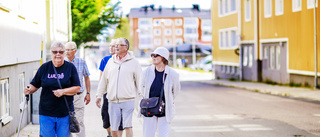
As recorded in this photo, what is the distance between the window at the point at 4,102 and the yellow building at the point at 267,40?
17633 mm

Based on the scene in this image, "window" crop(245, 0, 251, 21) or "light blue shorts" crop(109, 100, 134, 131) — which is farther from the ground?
"window" crop(245, 0, 251, 21)

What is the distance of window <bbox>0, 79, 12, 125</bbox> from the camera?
9662 mm

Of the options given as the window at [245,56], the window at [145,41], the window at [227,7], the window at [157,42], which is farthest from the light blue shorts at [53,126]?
the window at [145,41]

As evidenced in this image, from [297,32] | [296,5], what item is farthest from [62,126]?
[296,5]

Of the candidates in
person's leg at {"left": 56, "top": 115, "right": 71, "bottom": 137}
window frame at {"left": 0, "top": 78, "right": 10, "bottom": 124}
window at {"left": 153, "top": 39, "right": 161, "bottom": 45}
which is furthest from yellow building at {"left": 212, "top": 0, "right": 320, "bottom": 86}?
window at {"left": 153, "top": 39, "right": 161, "bottom": 45}

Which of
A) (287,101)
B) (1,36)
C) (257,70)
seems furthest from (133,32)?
(1,36)

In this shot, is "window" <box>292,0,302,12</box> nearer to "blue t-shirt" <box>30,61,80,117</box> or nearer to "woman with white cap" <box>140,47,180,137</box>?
"woman with white cap" <box>140,47,180,137</box>

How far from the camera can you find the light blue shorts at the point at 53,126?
6586mm

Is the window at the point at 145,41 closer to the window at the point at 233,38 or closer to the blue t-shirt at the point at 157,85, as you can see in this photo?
the window at the point at 233,38

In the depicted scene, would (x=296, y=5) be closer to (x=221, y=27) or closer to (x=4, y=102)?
(x=221, y=27)

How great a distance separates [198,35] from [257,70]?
114 metres

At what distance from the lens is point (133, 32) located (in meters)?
149

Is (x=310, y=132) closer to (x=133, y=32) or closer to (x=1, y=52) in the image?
(x=1, y=52)

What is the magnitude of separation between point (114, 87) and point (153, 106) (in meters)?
1.11
